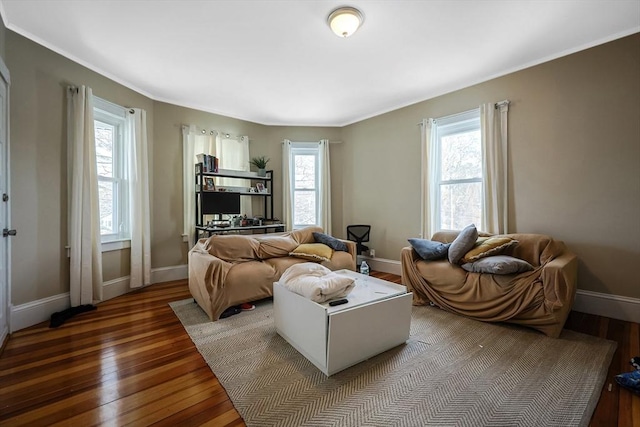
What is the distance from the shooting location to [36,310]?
251 centimetres

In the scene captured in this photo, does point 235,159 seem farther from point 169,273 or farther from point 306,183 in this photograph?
point 169,273

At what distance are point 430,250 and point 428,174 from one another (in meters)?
1.33

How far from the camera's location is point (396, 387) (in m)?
1.59

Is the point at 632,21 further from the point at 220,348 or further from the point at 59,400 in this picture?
the point at 59,400

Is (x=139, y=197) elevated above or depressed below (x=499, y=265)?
above

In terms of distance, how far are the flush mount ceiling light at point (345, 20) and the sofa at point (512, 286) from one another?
7.53ft

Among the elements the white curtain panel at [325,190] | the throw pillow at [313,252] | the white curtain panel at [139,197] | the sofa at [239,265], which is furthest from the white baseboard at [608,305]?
the white curtain panel at [139,197]

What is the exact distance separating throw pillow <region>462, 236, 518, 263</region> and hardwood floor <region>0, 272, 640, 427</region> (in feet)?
2.78

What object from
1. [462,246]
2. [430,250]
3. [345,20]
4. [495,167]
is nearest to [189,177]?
[345,20]

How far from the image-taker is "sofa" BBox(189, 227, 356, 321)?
2.57 m

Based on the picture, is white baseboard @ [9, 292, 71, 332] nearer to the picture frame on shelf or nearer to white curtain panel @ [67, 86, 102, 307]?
white curtain panel @ [67, 86, 102, 307]

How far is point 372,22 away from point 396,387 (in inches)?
109

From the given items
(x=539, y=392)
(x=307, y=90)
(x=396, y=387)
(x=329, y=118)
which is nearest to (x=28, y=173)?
(x=307, y=90)

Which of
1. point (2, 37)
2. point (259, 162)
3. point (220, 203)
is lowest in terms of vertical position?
point (220, 203)
